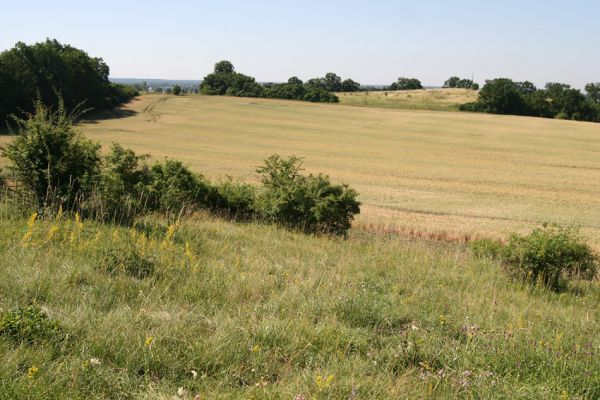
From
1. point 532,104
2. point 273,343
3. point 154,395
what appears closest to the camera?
point 154,395

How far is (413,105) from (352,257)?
115m

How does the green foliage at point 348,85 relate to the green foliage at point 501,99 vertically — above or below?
above

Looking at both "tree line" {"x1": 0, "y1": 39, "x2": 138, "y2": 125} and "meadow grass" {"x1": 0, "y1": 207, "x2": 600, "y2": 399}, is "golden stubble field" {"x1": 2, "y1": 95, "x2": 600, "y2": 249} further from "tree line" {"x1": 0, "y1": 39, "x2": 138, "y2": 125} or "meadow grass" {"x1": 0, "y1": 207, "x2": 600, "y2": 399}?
"meadow grass" {"x1": 0, "y1": 207, "x2": 600, "y2": 399}

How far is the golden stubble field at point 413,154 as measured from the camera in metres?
26.3

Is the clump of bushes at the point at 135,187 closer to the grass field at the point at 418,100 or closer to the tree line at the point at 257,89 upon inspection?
the grass field at the point at 418,100

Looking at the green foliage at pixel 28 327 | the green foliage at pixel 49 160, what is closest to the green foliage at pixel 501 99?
the green foliage at pixel 49 160

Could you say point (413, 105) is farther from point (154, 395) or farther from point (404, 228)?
point (154, 395)

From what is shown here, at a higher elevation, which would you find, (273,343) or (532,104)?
(532,104)

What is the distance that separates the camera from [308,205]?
12844 mm

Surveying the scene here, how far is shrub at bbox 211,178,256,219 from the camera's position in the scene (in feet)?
47.5

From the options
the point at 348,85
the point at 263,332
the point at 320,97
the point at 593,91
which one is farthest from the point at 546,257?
the point at 348,85

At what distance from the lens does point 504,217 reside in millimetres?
25672

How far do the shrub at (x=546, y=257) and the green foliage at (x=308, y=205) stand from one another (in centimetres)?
456

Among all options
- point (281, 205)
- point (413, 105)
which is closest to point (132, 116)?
point (413, 105)
